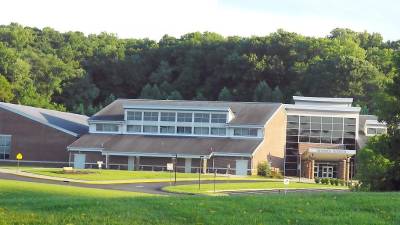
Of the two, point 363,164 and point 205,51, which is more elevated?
point 205,51

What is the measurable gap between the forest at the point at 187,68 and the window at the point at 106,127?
2846 centimetres

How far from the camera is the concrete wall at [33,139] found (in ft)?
258

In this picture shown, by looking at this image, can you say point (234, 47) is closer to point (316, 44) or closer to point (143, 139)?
point (316, 44)

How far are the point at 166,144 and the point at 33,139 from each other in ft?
50.1

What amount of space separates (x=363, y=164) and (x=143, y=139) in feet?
147

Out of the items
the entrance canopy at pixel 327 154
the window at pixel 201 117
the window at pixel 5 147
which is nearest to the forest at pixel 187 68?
the window at pixel 5 147

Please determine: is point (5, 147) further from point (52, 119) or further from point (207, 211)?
point (207, 211)

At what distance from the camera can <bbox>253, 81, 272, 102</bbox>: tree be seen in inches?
4350

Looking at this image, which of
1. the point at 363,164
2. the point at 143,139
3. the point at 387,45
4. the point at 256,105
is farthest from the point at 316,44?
the point at 363,164

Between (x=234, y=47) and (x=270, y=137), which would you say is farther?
(x=234, y=47)

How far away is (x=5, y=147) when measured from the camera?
79.6 m

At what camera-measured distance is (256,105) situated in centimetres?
8044

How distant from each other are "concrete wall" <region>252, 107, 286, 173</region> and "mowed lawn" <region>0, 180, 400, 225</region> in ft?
179

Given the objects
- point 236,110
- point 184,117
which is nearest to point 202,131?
point 184,117
